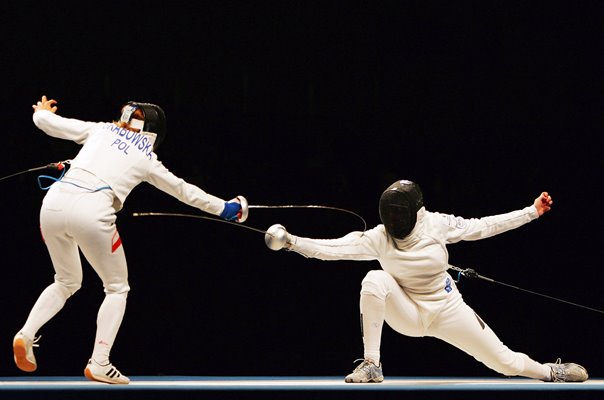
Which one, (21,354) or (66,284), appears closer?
(21,354)

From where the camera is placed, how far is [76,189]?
11.3 feet

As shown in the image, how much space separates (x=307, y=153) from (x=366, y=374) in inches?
67.5

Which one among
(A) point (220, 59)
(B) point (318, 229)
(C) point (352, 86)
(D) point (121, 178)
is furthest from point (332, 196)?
(D) point (121, 178)

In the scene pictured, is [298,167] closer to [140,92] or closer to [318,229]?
[318,229]

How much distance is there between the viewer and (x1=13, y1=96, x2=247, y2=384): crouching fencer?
3.39m

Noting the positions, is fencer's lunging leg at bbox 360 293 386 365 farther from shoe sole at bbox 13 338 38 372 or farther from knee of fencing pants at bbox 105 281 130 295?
shoe sole at bbox 13 338 38 372

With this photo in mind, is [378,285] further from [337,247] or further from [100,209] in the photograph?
[100,209]

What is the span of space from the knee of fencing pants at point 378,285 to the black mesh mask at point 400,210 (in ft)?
0.55

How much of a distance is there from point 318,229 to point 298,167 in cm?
33

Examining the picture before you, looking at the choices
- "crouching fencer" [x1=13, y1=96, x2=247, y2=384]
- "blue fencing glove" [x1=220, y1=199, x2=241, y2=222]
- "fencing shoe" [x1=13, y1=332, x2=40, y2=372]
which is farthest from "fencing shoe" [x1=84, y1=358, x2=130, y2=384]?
"blue fencing glove" [x1=220, y1=199, x2=241, y2=222]

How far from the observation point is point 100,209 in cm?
342

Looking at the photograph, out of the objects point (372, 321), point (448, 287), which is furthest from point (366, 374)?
point (448, 287)

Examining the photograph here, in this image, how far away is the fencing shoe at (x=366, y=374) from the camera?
3479mm

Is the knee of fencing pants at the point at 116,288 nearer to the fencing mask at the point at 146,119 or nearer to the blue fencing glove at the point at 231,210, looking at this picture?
the blue fencing glove at the point at 231,210
